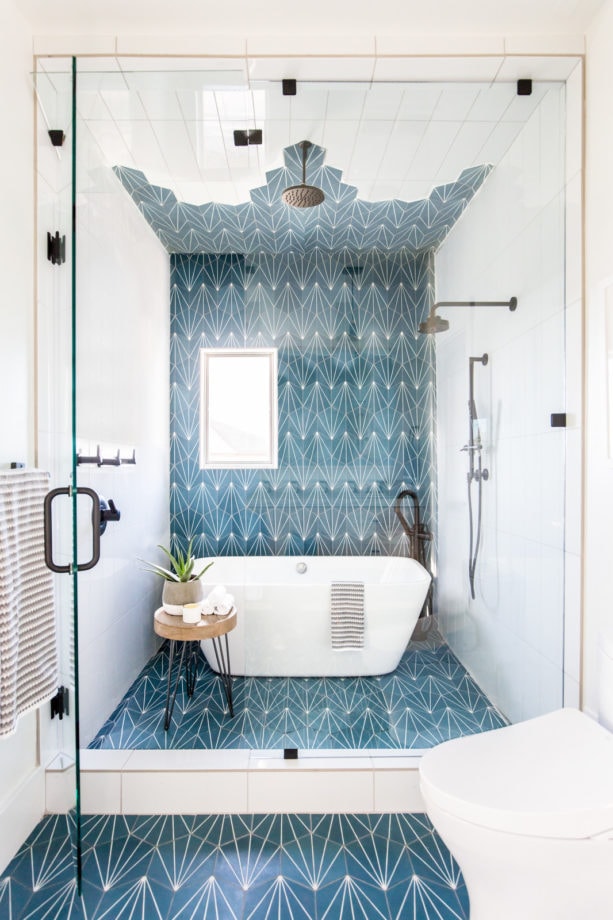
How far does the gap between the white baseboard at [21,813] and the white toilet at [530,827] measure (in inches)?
52.7

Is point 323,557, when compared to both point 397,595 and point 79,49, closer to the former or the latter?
point 397,595

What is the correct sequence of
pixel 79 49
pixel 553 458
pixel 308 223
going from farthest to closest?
1. pixel 308 223
2. pixel 553 458
3. pixel 79 49

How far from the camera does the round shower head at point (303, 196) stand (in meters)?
2.04

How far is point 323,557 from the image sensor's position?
6.89ft

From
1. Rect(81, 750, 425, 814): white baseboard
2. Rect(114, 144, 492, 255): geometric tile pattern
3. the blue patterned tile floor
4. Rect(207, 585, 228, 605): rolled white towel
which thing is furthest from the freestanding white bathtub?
Rect(114, 144, 492, 255): geometric tile pattern

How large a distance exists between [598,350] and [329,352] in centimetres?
97

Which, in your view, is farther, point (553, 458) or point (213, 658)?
point (213, 658)

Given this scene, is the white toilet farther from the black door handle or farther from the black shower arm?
the black shower arm

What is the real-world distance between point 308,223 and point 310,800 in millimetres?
2212

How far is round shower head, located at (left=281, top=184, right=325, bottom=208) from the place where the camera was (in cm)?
204

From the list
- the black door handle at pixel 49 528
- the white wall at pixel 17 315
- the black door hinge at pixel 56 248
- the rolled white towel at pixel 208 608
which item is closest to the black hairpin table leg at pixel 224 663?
the rolled white towel at pixel 208 608

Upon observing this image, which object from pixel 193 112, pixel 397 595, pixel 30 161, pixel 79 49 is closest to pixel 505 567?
pixel 397 595

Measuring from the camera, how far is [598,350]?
174 cm

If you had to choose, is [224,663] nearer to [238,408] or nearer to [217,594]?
[217,594]
